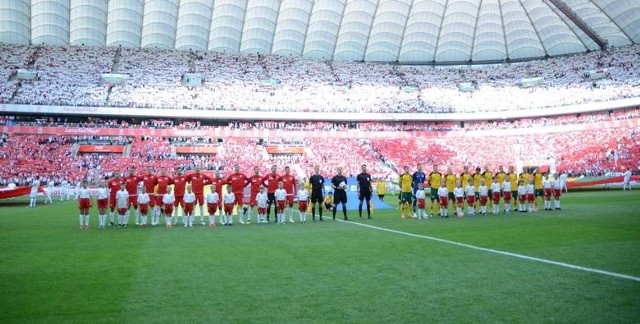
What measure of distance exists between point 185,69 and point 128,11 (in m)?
9.41

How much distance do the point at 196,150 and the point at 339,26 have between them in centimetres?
2378

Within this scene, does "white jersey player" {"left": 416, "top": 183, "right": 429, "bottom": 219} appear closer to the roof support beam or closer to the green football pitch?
the green football pitch

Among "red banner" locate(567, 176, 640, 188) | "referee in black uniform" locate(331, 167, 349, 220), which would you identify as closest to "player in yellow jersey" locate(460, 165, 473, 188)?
"referee in black uniform" locate(331, 167, 349, 220)

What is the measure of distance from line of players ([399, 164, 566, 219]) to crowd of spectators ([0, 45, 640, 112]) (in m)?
40.9

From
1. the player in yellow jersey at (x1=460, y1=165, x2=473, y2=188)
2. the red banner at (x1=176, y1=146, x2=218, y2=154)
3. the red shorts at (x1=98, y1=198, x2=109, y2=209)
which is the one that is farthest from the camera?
the red banner at (x1=176, y1=146, x2=218, y2=154)

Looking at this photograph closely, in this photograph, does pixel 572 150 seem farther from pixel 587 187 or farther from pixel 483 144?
pixel 587 187

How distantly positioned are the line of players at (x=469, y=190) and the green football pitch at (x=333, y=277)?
16.9ft

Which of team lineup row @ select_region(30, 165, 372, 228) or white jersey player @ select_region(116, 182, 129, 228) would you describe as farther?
team lineup row @ select_region(30, 165, 372, 228)

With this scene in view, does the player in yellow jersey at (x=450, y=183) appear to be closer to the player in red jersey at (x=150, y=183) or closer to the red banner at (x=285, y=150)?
the player in red jersey at (x=150, y=183)

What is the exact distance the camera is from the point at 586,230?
11.7m

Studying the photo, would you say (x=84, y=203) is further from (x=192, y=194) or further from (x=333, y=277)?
(x=333, y=277)

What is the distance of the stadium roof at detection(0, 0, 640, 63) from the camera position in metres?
55.8

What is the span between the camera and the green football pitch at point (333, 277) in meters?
5.20

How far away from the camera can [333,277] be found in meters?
7.10
